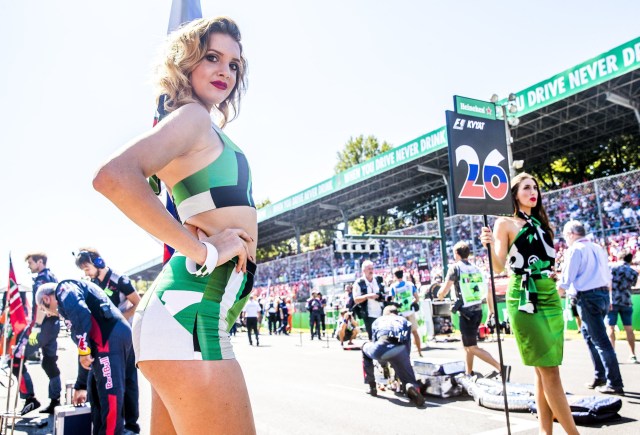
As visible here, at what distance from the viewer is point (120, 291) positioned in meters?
5.18

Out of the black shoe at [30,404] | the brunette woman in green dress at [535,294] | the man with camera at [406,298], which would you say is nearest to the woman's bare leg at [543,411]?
→ the brunette woman in green dress at [535,294]

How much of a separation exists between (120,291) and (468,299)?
469cm

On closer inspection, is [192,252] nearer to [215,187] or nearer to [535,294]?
[215,187]

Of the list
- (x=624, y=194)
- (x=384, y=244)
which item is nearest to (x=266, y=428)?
(x=624, y=194)

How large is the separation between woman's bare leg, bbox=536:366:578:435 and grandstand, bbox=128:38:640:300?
14086 mm

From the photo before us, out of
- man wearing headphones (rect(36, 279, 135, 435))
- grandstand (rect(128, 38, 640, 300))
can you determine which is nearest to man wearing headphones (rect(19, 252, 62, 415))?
man wearing headphones (rect(36, 279, 135, 435))

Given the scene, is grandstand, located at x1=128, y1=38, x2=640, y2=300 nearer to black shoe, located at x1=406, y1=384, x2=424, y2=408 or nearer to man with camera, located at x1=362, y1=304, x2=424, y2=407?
man with camera, located at x1=362, y1=304, x2=424, y2=407

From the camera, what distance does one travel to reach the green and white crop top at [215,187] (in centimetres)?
156

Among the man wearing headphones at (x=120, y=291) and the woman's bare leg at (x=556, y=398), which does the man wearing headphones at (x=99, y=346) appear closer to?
the man wearing headphones at (x=120, y=291)

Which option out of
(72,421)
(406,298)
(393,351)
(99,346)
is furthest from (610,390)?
(72,421)

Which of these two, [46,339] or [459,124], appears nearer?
[459,124]

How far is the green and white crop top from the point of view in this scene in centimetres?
156

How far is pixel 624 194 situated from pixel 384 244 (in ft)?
46.0

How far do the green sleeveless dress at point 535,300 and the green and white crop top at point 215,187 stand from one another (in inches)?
95.0
